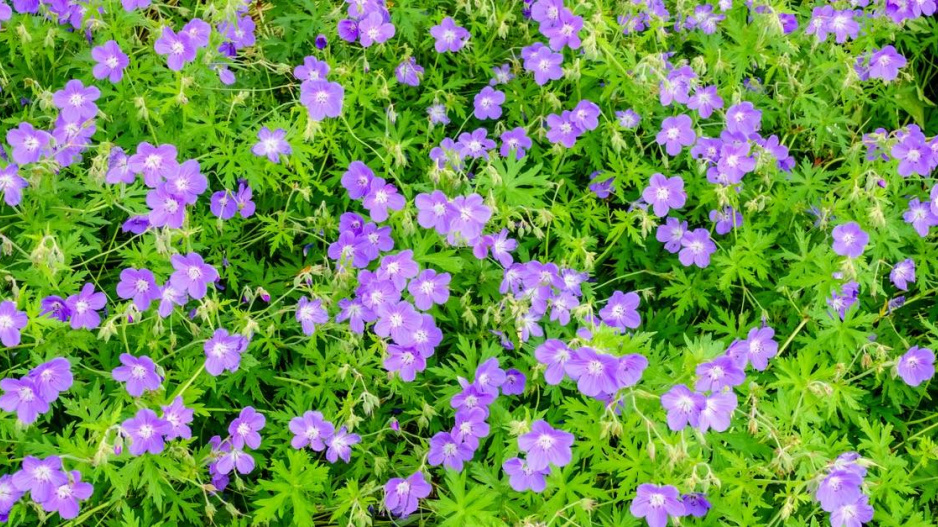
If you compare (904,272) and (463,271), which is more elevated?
(463,271)

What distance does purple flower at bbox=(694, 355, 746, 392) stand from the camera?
8.55ft

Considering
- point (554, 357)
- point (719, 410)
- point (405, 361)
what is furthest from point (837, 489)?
point (405, 361)

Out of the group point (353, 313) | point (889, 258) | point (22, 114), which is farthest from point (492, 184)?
point (22, 114)

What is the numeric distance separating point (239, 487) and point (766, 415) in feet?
5.78

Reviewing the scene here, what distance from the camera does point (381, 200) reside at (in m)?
3.30

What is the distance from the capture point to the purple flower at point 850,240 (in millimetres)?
3281

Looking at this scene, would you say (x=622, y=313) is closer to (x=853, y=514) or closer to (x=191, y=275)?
(x=853, y=514)

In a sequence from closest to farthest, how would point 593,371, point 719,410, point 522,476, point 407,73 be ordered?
point 593,371, point 719,410, point 522,476, point 407,73

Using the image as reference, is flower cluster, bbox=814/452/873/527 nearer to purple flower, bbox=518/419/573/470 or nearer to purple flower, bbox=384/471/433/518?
purple flower, bbox=518/419/573/470

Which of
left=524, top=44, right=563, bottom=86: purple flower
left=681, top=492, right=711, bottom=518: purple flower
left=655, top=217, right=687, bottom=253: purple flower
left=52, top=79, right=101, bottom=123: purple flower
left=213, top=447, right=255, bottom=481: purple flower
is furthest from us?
left=524, top=44, right=563, bottom=86: purple flower

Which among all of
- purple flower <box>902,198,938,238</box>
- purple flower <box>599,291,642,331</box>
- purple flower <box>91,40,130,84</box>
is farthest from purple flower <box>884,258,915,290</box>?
purple flower <box>91,40,130,84</box>

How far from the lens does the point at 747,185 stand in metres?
3.79

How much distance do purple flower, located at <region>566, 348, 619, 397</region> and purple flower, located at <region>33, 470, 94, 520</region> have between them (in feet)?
4.96

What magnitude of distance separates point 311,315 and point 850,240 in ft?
6.46
